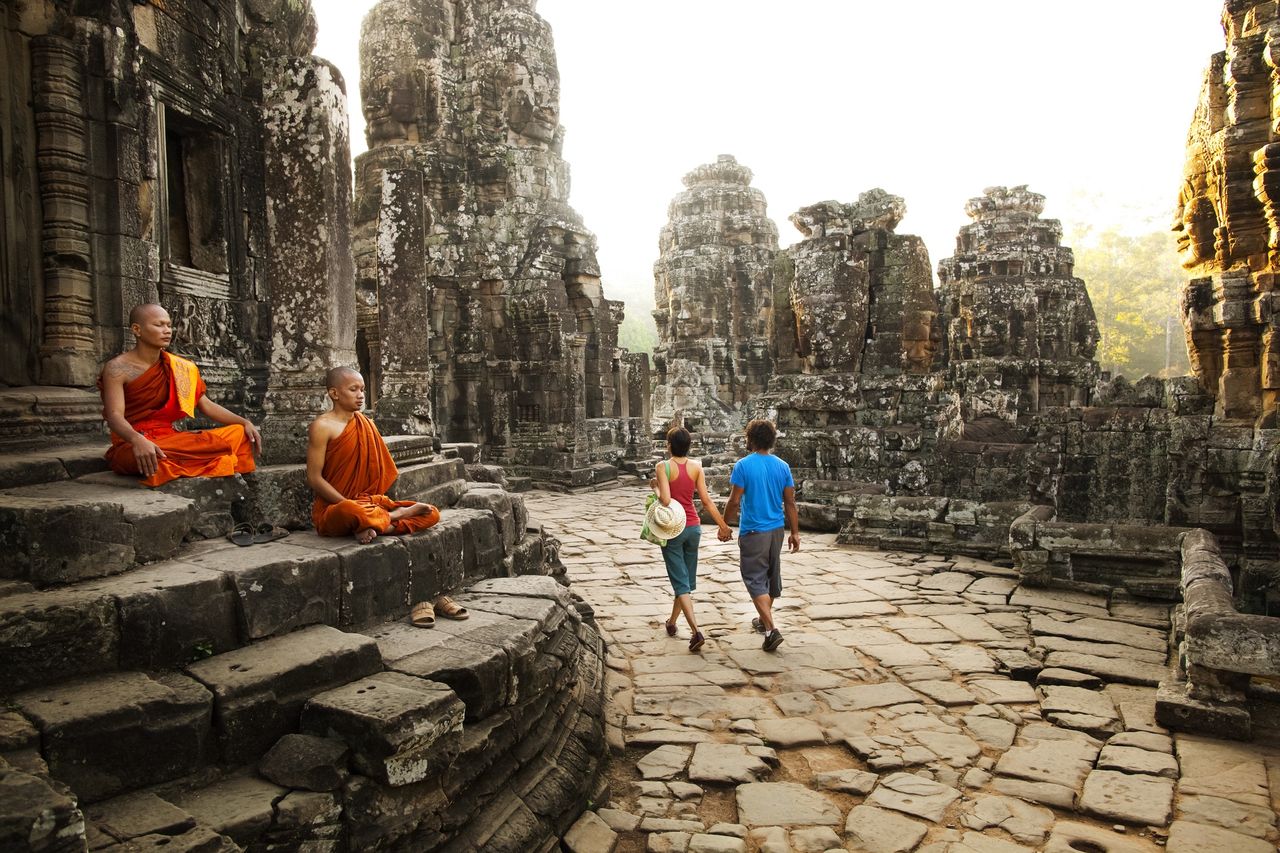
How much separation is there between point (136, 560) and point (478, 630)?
1408 mm

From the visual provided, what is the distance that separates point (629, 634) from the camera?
5707 millimetres

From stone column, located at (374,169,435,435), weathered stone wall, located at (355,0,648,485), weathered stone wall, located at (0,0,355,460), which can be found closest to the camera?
weathered stone wall, located at (0,0,355,460)

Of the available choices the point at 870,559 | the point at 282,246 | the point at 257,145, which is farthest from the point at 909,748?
the point at 257,145

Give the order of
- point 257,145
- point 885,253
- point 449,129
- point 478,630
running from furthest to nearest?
point 449,129 < point 885,253 < point 257,145 < point 478,630

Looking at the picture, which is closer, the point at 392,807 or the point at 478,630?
the point at 392,807

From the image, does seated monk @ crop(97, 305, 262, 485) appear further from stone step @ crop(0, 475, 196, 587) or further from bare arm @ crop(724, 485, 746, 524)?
bare arm @ crop(724, 485, 746, 524)

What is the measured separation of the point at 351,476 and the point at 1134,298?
40.8 meters

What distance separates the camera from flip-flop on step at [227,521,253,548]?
3.65m

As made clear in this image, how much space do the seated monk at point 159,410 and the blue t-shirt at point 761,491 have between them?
307 cm

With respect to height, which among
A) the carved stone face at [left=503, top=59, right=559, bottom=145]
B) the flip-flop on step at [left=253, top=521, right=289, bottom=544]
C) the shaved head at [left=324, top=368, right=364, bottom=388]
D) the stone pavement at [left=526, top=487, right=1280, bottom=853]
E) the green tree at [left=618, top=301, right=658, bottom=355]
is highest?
the carved stone face at [left=503, top=59, right=559, bottom=145]

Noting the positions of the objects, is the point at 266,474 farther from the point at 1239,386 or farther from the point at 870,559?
the point at 1239,386

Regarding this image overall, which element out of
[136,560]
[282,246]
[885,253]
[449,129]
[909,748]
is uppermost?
[449,129]

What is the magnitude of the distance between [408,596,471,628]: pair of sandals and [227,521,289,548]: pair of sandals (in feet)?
2.45

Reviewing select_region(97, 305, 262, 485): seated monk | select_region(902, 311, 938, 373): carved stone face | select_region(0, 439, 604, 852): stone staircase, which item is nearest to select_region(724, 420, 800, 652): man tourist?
select_region(0, 439, 604, 852): stone staircase
